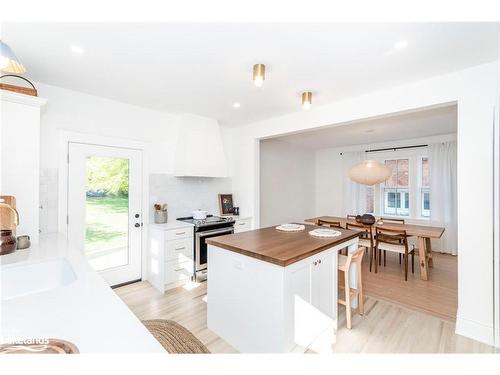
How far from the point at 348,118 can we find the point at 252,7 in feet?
6.37

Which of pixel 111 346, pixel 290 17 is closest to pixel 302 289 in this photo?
pixel 111 346

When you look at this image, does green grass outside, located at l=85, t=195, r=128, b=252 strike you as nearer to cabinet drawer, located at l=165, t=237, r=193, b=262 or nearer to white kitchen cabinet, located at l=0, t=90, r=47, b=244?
cabinet drawer, located at l=165, t=237, r=193, b=262

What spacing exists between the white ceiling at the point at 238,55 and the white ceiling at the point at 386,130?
1.07m

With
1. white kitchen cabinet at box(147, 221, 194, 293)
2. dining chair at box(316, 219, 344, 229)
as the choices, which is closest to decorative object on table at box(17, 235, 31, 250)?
white kitchen cabinet at box(147, 221, 194, 293)

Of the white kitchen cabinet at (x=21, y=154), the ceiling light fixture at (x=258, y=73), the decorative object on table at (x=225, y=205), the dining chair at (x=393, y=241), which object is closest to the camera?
the white kitchen cabinet at (x=21, y=154)

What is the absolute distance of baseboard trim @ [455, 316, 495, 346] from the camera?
81.0 inches

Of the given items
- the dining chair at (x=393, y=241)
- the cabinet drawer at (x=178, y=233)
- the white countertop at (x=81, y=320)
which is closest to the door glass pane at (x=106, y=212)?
the cabinet drawer at (x=178, y=233)

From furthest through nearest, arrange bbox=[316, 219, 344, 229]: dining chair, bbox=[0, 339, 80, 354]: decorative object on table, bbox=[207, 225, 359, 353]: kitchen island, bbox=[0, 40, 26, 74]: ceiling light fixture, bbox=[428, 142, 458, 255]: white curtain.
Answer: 1. bbox=[428, 142, 458, 255]: white curtain
2. bbox=[316, 219, 344, 229]: dining chair
3. bbox=[207, 225, 359, 353]: kitchen island
4. bbox=[0, 40, 26, 74]: ceiling light fixture
5. bbox=[0, 339, 80, 354]: decorative object on table

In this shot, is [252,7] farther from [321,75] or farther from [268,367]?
[268,367]

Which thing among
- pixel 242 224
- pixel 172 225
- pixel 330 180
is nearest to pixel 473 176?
pixel 242 224

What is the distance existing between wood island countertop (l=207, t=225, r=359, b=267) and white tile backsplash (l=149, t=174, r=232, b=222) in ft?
5.41

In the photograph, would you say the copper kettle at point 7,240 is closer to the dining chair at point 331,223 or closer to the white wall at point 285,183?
the dining chair at point 331,223

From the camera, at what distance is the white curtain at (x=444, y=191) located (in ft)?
15.3

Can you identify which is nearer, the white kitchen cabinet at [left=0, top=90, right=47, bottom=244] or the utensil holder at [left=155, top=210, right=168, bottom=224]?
the white kitchen cabinet at [left=0, top=90, right=47, bottom=244]
